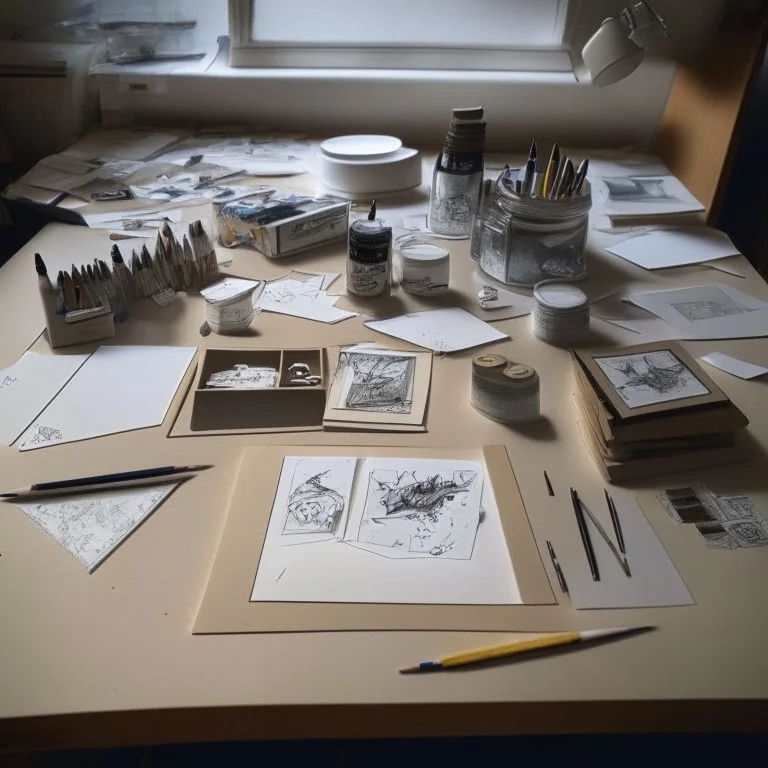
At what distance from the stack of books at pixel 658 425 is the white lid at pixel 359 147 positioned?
0.92 meters

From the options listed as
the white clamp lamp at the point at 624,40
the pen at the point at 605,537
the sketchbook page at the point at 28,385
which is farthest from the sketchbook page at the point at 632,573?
the white clamp lamp at the point at 624,40

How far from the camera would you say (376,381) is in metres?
1.06

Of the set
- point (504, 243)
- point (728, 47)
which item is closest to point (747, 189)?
point (728, 47)

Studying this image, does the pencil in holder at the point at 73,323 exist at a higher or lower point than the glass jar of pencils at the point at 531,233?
lower

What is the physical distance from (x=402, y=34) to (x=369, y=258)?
1047mm

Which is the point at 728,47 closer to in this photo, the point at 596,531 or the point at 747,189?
the point at 747,189

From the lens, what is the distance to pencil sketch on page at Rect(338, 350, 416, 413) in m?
1.01

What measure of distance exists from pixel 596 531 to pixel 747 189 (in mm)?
1548

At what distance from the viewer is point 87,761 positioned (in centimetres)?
99

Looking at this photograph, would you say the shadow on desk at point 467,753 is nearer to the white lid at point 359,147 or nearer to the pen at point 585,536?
the pen at point 585,536

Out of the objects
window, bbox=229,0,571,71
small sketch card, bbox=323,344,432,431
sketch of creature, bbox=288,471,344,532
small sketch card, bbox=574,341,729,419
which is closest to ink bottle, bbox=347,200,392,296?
small sketch card, bbox=323,344,432,431

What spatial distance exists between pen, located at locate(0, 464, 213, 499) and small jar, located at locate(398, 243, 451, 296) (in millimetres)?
547

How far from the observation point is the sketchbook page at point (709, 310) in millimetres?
1187

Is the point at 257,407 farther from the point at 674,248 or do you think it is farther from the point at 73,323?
the point at 674,248
